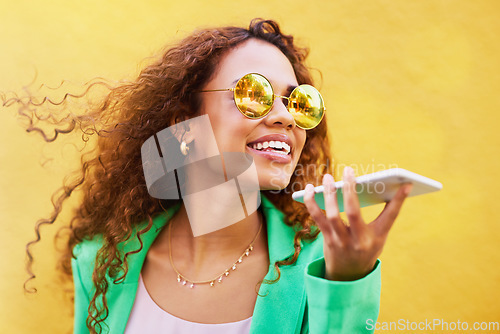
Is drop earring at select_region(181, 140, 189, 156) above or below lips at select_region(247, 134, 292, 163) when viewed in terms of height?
below

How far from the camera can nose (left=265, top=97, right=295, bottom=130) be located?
1.57 meters

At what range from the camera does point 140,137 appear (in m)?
1.88

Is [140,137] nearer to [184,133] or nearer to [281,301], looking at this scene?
[184,133]

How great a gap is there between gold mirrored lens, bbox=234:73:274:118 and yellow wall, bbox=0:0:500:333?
100 cm

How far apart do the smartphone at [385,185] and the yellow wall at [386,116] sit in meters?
1.34

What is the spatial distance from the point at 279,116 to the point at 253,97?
107 millimetres

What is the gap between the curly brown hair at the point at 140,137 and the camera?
1.75 meters

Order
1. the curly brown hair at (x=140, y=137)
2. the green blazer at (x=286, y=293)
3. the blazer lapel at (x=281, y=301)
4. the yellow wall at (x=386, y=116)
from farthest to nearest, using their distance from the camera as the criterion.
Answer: the yellow wall at (x=386, y=116) → the curly brown hair at (x=140, y=137) → the blazer lapel at (x=281, y=301) → the green blazer at (x=286, y=293)

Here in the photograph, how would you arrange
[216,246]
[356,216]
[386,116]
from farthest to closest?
[386,116] → [216,246] → [356,216]

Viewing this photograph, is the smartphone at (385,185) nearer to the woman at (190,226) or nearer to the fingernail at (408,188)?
the fingernail at (408,188)

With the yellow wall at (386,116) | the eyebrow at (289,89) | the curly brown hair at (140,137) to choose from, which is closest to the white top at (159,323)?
the curly brown hair at (140,137)

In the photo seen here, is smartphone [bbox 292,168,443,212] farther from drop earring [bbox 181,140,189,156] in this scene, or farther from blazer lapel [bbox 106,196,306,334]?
drop earring [bbox 181,140,189,156]

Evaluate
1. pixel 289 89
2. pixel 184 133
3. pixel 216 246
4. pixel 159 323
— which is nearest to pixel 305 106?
pixel 289 89

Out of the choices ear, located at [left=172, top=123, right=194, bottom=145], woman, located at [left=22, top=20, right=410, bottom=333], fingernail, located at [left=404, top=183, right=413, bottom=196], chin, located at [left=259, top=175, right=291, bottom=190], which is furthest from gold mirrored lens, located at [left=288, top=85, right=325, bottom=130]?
fingernail, located at [left=404, top=183, right=413, bottom=196]
